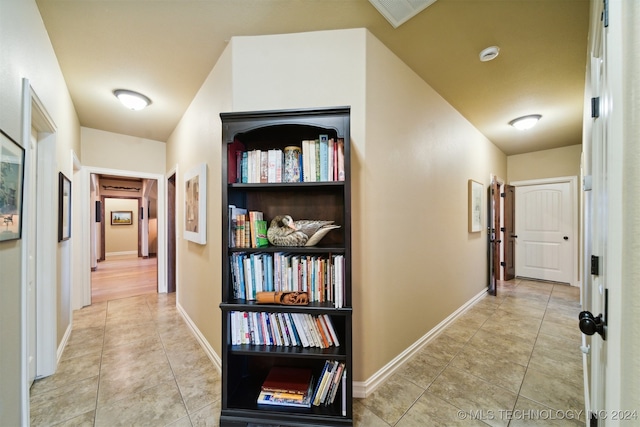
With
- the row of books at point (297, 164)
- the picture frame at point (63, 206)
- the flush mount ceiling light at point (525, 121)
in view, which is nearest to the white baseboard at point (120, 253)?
the picture frame at point (63, 206)

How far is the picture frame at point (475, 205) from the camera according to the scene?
328 centimetres

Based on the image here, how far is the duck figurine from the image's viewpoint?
1.49 m

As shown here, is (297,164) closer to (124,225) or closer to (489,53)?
(489,53)

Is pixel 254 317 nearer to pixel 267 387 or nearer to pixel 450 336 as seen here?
pixel 267 387

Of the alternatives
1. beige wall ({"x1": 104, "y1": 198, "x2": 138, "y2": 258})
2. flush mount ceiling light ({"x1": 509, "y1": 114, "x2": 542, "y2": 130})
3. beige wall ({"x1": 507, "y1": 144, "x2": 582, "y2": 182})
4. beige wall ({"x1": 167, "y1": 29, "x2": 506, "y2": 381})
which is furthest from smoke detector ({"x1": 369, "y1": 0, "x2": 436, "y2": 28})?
beige wall ({"x1": 104, "y1": 198, "x2": 138, "y2": 258})

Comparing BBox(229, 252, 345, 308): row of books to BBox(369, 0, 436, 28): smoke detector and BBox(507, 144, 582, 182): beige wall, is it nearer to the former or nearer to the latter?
BBox(369, 0, 436, 28): smoke detector

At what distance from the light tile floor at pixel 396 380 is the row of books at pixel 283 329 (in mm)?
562

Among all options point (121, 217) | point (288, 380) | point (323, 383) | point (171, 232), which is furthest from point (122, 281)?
point (323, 383)

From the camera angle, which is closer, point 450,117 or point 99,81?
point 99,81

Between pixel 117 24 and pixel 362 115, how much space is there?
182 cm

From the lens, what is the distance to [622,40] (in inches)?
22.0

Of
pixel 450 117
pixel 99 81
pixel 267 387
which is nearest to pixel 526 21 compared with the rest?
pixel 450 117

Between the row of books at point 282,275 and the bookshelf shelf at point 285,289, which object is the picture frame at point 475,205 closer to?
the bookshelf shelf at point 285,289

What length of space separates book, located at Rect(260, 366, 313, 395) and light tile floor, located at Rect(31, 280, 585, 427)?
0.39 metres
